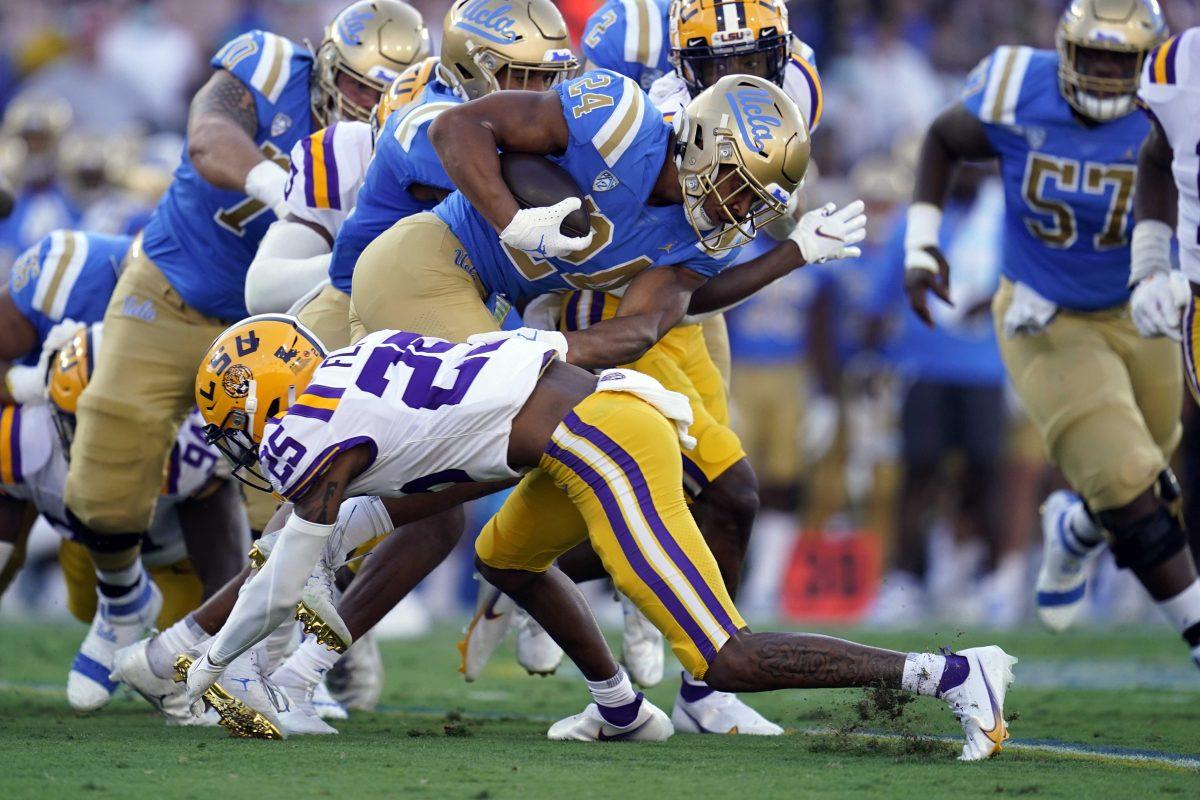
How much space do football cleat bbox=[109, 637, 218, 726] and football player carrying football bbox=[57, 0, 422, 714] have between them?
0.65 m

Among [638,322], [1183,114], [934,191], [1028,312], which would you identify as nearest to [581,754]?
[638,322]

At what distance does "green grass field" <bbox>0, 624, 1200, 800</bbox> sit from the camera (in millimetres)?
3635

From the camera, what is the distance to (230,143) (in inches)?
219

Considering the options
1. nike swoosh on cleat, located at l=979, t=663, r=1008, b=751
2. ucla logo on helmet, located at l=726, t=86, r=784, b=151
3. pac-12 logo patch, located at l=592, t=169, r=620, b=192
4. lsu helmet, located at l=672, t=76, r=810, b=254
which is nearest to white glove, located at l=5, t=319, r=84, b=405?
pac-12 logo patch, located at l=592, t=169, r=620, b=192

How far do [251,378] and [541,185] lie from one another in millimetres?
906

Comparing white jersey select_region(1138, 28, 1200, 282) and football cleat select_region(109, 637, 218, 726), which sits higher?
white jersey select_region(1138, 28, 1200, 282)

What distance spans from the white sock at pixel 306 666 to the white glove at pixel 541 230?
123 centimetres

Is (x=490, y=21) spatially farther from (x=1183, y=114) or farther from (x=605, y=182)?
(x=1183, y=114)

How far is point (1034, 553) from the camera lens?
10.6 m

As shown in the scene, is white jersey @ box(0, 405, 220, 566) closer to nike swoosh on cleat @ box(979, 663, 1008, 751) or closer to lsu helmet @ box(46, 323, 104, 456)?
lsu helmet @ box(46, 323, 104, 456)

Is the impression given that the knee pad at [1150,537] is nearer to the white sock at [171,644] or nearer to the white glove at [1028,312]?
the white glove at [1028,312]

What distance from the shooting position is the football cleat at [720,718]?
5.02 metres

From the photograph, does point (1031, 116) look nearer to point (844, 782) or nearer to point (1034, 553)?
point (844, 782)

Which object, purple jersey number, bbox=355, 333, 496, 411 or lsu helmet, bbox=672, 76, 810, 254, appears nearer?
purple jersey number, bbox=355, 333, 496, 411
